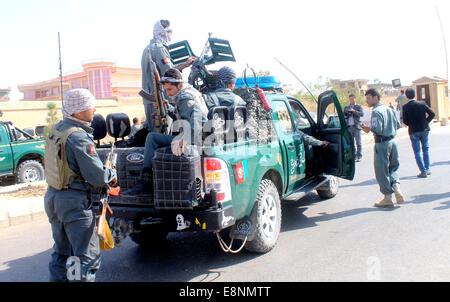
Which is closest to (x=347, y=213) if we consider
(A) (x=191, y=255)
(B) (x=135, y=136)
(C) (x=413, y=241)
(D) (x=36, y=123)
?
(C) (x=413, y=241)

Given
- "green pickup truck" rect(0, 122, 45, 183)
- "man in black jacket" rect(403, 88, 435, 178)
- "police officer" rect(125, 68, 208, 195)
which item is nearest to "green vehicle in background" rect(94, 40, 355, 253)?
"police officer" rect(125, 68, 208, 195)

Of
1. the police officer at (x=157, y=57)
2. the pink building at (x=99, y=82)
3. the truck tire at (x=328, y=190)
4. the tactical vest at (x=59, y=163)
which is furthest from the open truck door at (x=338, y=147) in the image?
the pink building at (x=99, y=82)

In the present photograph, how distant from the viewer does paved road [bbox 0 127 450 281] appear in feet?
14.6

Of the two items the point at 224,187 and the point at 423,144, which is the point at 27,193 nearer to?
the point at 224,187

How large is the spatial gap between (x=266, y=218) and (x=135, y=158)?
1.58 metres

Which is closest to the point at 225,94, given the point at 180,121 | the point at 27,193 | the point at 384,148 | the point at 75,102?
the point at 180,121

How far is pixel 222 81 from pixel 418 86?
26.1 meters

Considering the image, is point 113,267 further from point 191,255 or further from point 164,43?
point 164,43

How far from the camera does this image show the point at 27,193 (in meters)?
9.84

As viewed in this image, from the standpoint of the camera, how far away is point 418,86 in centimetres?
2856

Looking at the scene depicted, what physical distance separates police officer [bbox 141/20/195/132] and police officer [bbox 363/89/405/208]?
286 cm

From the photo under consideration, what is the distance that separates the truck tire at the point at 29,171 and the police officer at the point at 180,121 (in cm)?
861

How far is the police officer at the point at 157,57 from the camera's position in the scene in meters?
5.96

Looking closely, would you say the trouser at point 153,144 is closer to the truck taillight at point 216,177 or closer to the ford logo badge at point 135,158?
the ford logo badge at point 135,158
